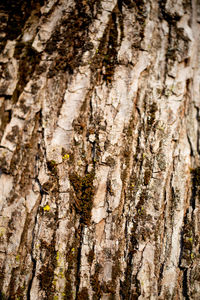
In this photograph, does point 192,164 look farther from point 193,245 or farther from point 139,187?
point 193,245

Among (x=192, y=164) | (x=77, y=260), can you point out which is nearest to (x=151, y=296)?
(x=77, y=260)

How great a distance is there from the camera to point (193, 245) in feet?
5.17

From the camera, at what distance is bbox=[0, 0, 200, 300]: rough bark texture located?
152cm

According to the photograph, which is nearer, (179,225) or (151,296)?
(151,296)

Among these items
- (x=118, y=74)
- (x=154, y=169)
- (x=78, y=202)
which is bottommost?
(x=78, y=202)

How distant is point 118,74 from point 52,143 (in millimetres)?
739

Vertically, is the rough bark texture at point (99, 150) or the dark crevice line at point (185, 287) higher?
the rough bark texture at point (99, 150)

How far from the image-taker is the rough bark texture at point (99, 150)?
1516 millimetres

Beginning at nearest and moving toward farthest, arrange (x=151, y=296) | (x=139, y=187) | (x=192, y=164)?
(x=151, y=296) < (x=139, y=187) < (x=192, y=164)

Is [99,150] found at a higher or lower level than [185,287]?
higher

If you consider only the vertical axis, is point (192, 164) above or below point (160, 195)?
above

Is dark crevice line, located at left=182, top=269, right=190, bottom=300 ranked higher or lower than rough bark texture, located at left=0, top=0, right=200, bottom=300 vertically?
lower

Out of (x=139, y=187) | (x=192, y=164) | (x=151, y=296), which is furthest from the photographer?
(x=192, y=164)

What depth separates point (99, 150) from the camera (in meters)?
1.57
